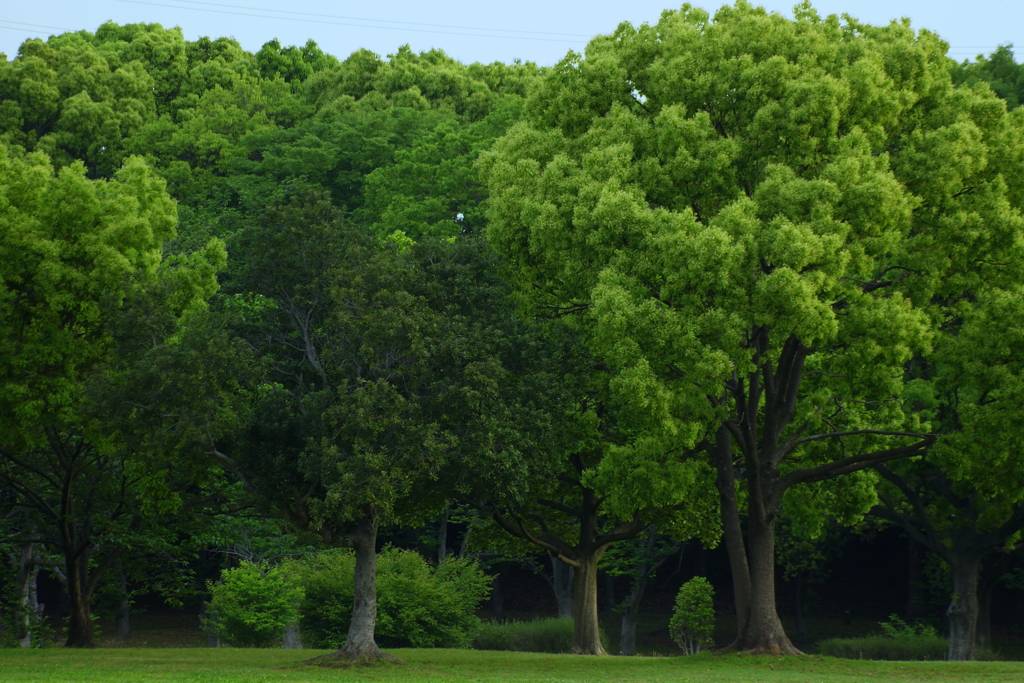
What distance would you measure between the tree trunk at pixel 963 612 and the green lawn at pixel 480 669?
308 inches

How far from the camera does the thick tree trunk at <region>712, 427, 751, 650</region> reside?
63.5 ft

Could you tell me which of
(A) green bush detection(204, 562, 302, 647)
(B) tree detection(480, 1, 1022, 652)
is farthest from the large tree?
(A) green bush detection(204, 562, 302, 647)

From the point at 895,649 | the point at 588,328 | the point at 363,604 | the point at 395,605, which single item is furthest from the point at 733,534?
the point at 895,649

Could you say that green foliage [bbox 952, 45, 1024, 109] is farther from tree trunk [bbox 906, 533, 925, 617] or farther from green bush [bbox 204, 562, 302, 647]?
green bush [bbox 204, 562, 302, 647]

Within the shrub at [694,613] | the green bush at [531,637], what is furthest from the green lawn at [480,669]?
the shrub at [694,613]

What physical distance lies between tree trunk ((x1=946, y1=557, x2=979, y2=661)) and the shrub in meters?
7.88

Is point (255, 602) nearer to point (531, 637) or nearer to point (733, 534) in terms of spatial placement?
point (531, 637)

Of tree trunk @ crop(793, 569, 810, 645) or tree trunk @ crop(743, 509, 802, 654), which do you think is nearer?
tree trunk @ crop(743, 509, 802, 654)

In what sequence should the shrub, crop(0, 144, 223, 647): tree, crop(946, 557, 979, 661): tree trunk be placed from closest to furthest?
crop(0, 144, 223, 647): tree
crop(946, 557, 979, 661): tree trunk
the shrub

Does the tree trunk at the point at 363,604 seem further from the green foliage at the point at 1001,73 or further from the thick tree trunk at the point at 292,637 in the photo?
the green foliage at the point at 1001,73

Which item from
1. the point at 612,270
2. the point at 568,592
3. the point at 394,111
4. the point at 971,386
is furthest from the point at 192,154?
the point at 971,386

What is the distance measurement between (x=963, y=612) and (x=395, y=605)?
15.8m

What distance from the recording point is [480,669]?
1756cm

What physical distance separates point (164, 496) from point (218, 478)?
518 cm
